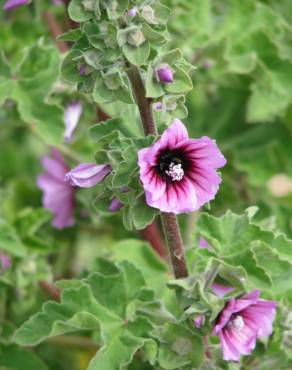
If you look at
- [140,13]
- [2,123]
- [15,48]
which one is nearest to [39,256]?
[2,123]

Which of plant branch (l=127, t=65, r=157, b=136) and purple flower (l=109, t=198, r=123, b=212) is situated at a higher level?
plant branch (l=127, t=65, r=157, b=136)

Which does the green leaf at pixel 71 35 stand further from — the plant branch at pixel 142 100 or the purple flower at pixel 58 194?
the purple flower at pixel 58 194

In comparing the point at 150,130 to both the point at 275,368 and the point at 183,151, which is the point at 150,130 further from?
the point at 275,368

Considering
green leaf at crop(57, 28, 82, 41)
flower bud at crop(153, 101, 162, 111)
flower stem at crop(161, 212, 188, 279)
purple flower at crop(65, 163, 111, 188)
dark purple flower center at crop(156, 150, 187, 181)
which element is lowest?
flower stem at crop(161, 212, 188, 279)

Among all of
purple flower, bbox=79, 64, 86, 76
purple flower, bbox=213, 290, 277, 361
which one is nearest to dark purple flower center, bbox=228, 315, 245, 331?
purple flower, bbox=213, 290, 277, 361

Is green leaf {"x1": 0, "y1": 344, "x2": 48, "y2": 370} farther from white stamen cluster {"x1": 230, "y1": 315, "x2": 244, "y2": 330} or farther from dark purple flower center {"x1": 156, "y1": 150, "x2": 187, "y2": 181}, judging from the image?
dark purple flower center {"x1": 156, "y1": 150, "x2": 187, "y2": 181}

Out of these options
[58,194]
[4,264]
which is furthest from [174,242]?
[58,194]
